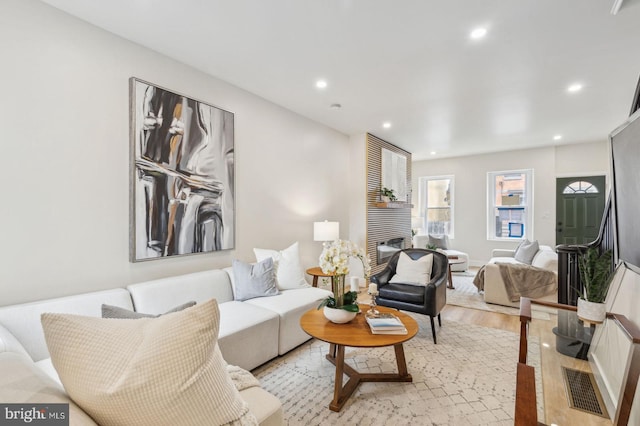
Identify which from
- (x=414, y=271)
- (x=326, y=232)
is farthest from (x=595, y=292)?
(x=326, y=232)

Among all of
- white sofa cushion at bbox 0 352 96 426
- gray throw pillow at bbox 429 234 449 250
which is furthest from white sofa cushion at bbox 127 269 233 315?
gray throw pillow at bbox 429 234 449 250

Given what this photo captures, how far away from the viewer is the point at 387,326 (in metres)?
2.14

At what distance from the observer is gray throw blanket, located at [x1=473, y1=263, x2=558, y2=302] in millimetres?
4000

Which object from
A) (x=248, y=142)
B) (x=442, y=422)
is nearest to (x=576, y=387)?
(x=442, y=422)

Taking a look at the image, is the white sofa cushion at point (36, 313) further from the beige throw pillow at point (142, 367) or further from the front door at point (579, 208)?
the front door at point (579, 208)

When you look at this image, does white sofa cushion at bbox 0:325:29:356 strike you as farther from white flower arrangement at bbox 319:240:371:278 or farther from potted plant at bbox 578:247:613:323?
potted plant at bbox 578:247:613:323

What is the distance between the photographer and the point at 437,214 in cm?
784

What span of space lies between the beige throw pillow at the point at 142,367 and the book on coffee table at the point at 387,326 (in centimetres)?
139

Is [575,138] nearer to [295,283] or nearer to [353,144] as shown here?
[353,144]

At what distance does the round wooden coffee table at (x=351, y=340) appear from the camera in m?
2.00

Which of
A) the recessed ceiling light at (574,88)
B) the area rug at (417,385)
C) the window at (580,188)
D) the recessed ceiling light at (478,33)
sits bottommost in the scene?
the area rug at (417,385)

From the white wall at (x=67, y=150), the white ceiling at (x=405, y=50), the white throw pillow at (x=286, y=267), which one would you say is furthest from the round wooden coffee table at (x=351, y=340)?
the white ceiling at (x=405, y=50)

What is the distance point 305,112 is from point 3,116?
309 centimetres

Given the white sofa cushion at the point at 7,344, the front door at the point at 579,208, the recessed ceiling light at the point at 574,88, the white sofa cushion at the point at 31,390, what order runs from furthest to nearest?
the front door at the point at 579,208
the recessed ceiling light at the point at 574,88
the white sofa cushion at the point at 7,344
the white sofa cushion at the point at 31,390
